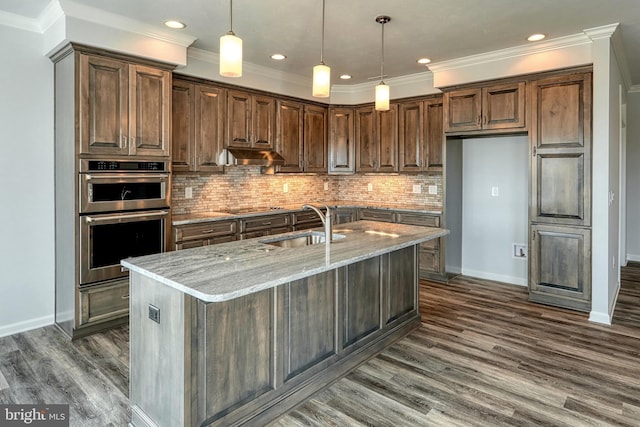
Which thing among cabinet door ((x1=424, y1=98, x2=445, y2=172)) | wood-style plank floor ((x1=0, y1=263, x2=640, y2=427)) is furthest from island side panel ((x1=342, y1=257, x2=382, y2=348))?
cabinet door ((x1=424, y1=98, x2=445, y2=172))

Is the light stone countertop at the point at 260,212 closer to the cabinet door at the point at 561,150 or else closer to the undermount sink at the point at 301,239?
the cabinet door at the point at 561,150

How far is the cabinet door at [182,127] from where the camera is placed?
14.0 ft

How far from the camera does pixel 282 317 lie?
7.71ft

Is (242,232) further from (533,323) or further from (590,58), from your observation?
(590,58)

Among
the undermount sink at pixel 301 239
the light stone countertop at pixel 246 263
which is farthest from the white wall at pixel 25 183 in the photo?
the undermount sink at pixel 301 239

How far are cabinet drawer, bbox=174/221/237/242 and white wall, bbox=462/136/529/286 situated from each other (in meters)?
3.19

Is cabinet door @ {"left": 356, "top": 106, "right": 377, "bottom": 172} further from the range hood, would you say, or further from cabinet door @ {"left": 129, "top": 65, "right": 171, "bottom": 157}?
cabinet door @ {"left": 129, "top": 65, "right": 171, "bottom": 157}

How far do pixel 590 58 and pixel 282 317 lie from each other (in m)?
3.86

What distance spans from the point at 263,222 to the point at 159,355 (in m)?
2.89

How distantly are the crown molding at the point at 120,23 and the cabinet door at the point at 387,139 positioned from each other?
282cm

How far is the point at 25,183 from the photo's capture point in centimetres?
358

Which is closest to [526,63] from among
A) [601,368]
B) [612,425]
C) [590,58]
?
[590,58]

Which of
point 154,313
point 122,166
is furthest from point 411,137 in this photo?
point 154,313

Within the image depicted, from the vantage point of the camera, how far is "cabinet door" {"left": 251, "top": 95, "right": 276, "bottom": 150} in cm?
503
